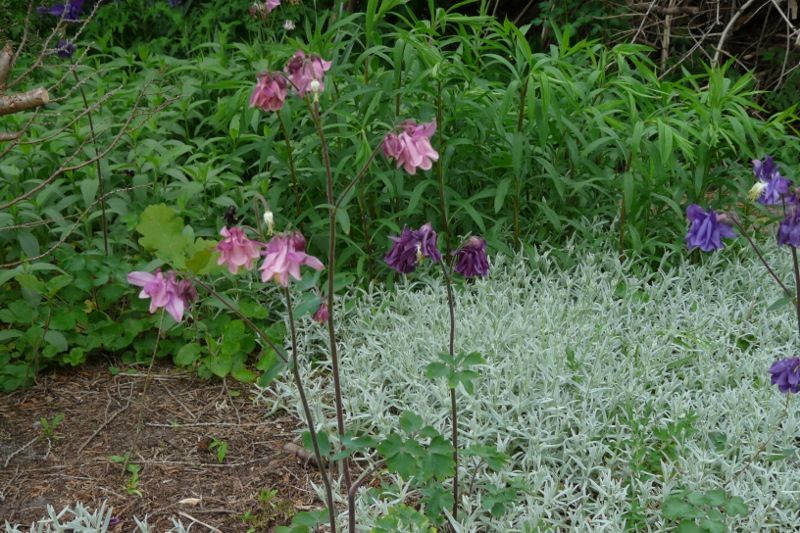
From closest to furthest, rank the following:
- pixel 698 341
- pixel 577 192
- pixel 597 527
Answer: pixel 597 527, pixel 698 341, pixel 577 192

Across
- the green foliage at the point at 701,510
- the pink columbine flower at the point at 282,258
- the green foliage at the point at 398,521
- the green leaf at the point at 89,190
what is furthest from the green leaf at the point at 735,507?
the green leaf at the point at 89,190

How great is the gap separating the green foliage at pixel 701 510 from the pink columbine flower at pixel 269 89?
137cm

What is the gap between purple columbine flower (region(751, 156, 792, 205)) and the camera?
2.31 meters

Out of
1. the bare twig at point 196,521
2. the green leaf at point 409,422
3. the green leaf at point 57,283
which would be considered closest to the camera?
the green leaf at point 409,422

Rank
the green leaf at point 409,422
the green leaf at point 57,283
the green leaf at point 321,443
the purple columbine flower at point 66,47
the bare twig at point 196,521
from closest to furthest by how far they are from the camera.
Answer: the green leaf at point 321,443
the green leaf at point 409,422
the bare twig at point 196,521
the green leaf at point 57,283
the purple columbine flower at point 66,47

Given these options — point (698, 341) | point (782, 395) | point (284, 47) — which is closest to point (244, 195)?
point (284, 47)

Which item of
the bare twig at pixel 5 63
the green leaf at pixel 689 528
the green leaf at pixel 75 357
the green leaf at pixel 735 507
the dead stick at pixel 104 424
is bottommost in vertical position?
the dead stick at pixel 104 424

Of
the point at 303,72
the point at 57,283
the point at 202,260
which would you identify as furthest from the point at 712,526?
the point at 57,283

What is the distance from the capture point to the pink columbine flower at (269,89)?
1.87m

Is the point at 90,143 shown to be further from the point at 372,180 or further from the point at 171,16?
the point at 171,16

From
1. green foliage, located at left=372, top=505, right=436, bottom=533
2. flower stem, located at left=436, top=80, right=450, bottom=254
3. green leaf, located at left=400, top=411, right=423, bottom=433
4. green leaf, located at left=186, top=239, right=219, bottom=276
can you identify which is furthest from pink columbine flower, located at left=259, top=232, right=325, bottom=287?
flower stem, located at left=436, top=80, right=450, bottom=254

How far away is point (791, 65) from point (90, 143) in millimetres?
4351

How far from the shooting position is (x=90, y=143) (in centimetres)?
400

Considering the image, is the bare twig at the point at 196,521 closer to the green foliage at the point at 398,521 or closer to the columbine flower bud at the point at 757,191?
the green foliage at the point at 398,521
